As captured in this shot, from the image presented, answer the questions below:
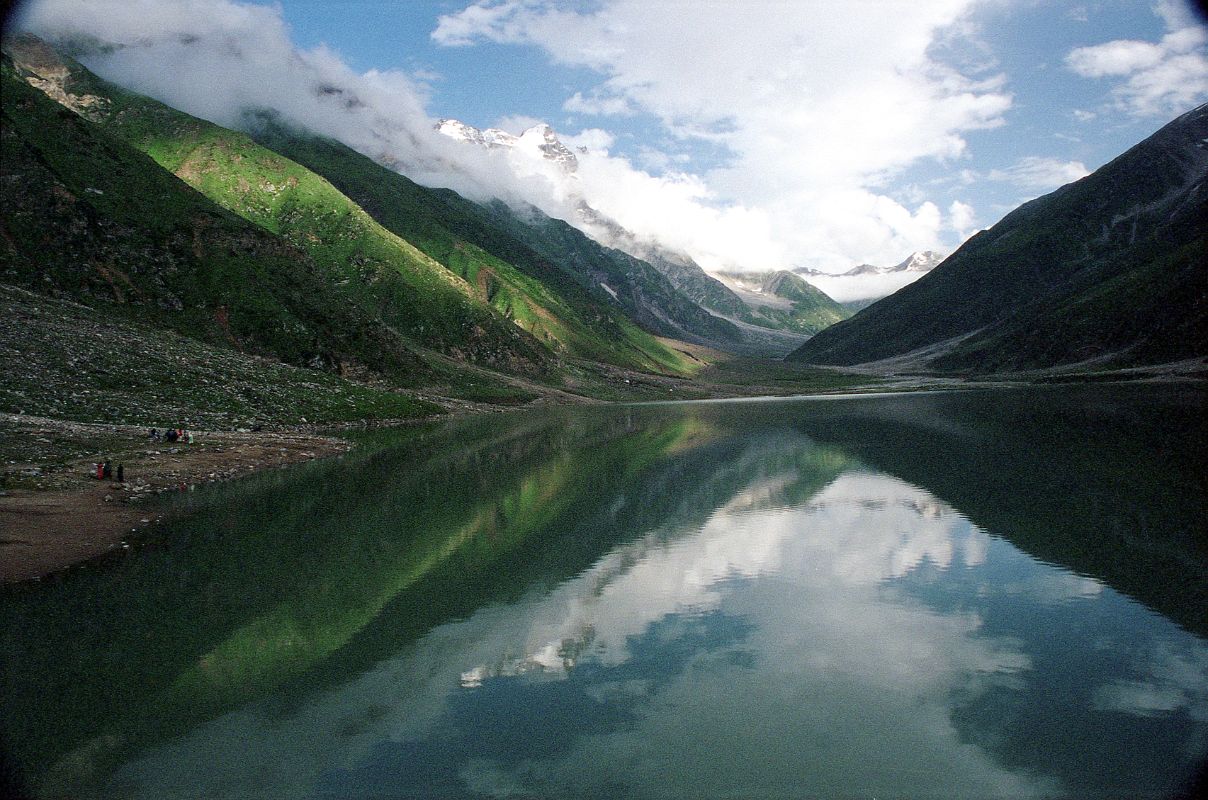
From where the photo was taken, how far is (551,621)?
21.5 metres

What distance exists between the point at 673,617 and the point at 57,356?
215ft

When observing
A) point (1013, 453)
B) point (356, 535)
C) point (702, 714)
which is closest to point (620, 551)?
point (356, 535)

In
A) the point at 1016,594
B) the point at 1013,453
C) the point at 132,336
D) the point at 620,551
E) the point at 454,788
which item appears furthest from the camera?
the point at 132,336

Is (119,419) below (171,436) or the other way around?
the other way around

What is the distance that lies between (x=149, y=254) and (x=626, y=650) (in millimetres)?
121524

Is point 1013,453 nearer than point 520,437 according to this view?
Yes

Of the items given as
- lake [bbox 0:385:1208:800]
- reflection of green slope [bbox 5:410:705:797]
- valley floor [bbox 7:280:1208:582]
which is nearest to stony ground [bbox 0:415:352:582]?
Answer: valley floor [bbox 7:280:1208:582]

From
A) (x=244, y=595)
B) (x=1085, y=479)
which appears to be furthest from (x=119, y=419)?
(x=1085, y=479)

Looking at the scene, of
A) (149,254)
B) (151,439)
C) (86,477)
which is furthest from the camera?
(149,254)

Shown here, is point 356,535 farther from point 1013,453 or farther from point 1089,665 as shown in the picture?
point 1013,453

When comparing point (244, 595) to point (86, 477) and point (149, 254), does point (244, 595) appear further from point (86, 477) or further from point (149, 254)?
point (149, 254)

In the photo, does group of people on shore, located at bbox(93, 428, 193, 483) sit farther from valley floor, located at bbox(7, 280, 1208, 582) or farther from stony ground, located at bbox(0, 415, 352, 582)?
valley floor, located at bbox(7, 280, 1208, 582)

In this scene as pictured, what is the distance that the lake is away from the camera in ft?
43.6

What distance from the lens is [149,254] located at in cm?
11025
